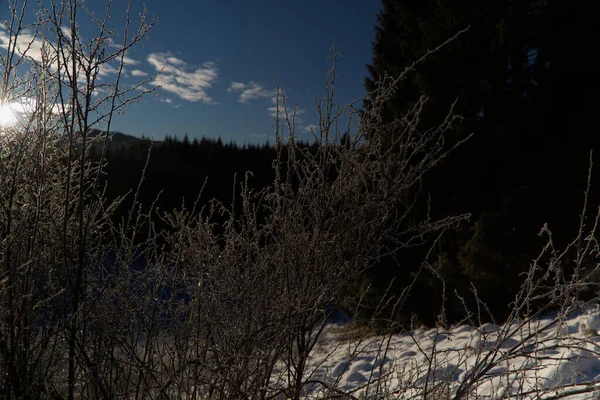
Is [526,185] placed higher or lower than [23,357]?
higher

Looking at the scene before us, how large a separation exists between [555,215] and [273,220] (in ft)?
16.5

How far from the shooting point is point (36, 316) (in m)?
1.84

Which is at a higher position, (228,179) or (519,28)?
(519,28)

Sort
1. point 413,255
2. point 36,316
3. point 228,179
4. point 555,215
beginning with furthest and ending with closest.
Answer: point 228,179
point 413,255
point 555,215
point 36,316

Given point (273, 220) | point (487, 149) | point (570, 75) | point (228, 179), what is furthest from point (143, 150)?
point (273, 220)

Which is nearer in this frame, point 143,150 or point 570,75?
point 570,75

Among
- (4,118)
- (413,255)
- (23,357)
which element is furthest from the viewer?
(413,255)

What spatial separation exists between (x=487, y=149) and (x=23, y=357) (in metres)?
5.91

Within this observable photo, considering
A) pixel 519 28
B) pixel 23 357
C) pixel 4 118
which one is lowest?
pixel 23 357

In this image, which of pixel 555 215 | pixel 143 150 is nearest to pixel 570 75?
pixel 555 215

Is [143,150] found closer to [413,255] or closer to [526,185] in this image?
[413,255]

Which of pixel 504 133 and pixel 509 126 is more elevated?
pixel 509 126

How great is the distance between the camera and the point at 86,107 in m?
1.49

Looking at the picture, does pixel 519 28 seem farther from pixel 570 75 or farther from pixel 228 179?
pixel 228 179
